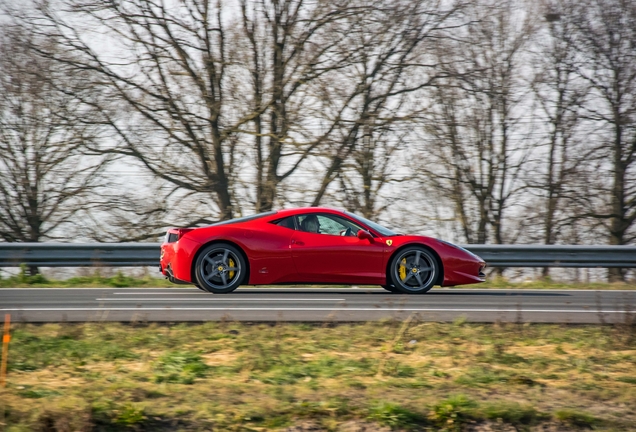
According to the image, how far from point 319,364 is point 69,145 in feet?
44.9

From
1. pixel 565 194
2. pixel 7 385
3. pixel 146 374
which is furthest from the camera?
pixel 565 194

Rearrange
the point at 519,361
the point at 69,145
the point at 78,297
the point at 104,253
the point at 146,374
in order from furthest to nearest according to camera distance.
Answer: the point at 69,145, the point at 104,253, the point at 78,297, the point at 519,361, the point at 146,374

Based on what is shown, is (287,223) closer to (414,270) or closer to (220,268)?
(220,268)

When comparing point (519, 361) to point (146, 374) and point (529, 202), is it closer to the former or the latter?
point (146, 374)

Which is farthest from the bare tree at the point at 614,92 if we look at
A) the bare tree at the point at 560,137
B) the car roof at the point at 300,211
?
the car roof at the point at 300,211

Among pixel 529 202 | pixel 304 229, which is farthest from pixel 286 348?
pixel 529 202

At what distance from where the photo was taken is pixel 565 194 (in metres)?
19.7

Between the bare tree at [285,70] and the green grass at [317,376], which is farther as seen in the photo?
the bare tree at [285,70]

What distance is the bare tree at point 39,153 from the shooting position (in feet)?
60.3

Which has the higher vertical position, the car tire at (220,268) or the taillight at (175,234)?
the taillight at (175,234)

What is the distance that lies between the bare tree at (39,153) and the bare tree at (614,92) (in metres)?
12.2

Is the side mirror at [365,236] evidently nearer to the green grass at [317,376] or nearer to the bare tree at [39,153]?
the green grass at [317,376]

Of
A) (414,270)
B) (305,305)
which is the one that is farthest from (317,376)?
(414,270)

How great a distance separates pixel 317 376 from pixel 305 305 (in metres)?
3.30
